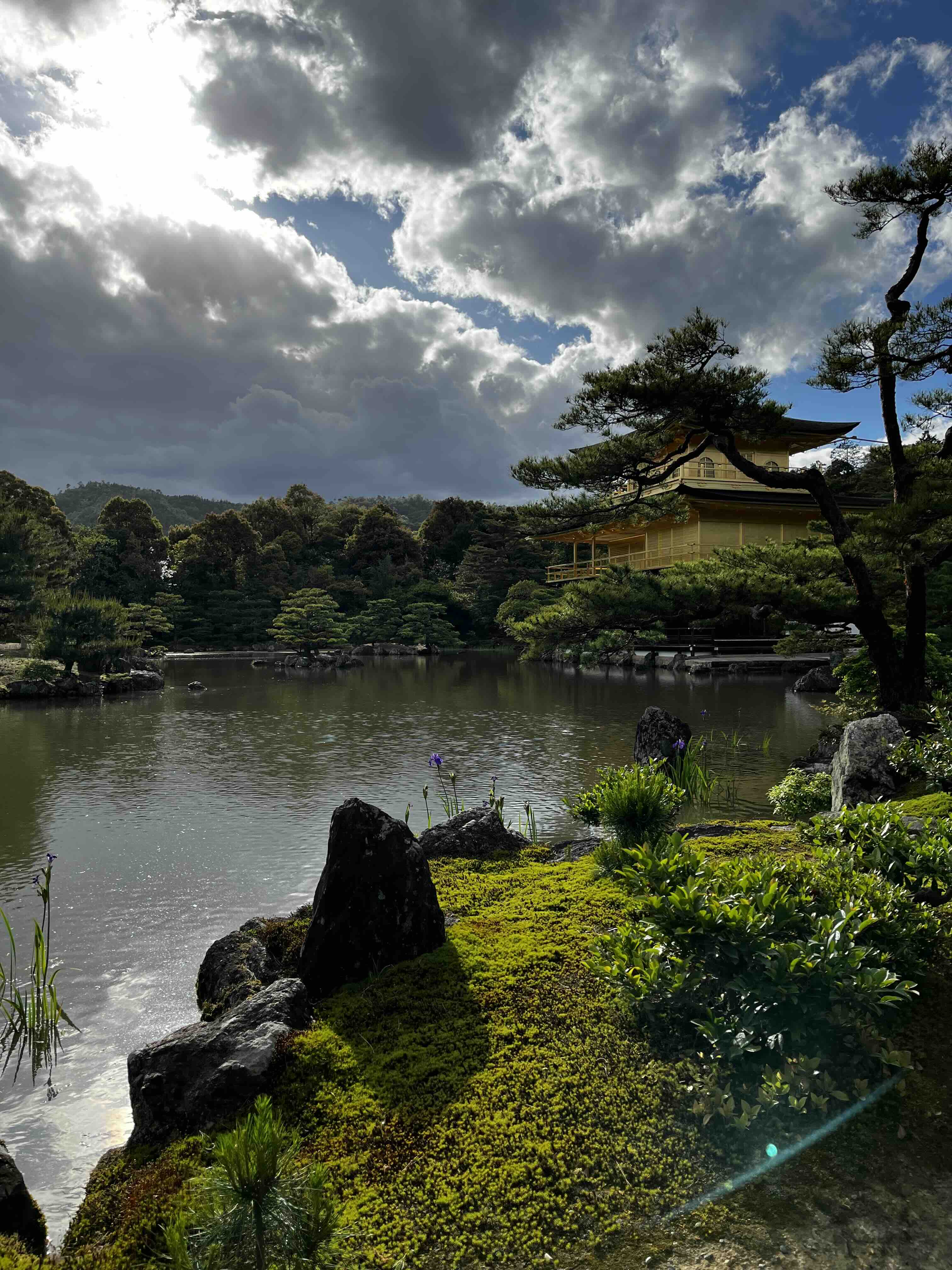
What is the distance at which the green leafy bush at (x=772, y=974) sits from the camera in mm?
2434

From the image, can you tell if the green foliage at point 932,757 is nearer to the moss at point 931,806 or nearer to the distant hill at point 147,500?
the moss at point 931,806

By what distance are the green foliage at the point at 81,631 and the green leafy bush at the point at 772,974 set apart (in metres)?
22.9

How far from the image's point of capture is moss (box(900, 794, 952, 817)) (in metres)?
4.48

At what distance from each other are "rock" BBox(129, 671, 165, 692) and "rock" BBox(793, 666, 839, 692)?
19341mm

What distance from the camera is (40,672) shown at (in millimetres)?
21094

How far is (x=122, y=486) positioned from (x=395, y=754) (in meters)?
97.2

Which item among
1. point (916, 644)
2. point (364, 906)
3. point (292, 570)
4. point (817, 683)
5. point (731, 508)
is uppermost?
point (731, 508)

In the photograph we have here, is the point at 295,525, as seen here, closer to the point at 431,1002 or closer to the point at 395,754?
the point at 395,754

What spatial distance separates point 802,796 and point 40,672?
69.8 ft

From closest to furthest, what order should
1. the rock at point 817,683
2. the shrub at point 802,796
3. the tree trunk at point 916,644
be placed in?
the shrub at point 802,796 → the tree trunk at point 916,644 → the rock at point 817,683

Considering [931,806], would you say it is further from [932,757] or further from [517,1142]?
[517,1142]

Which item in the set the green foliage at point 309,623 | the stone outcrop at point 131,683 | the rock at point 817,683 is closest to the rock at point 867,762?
the rock at point 817,683

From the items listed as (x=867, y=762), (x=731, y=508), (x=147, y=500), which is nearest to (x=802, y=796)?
(x=867, y=762)

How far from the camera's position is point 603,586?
34.8 ft
